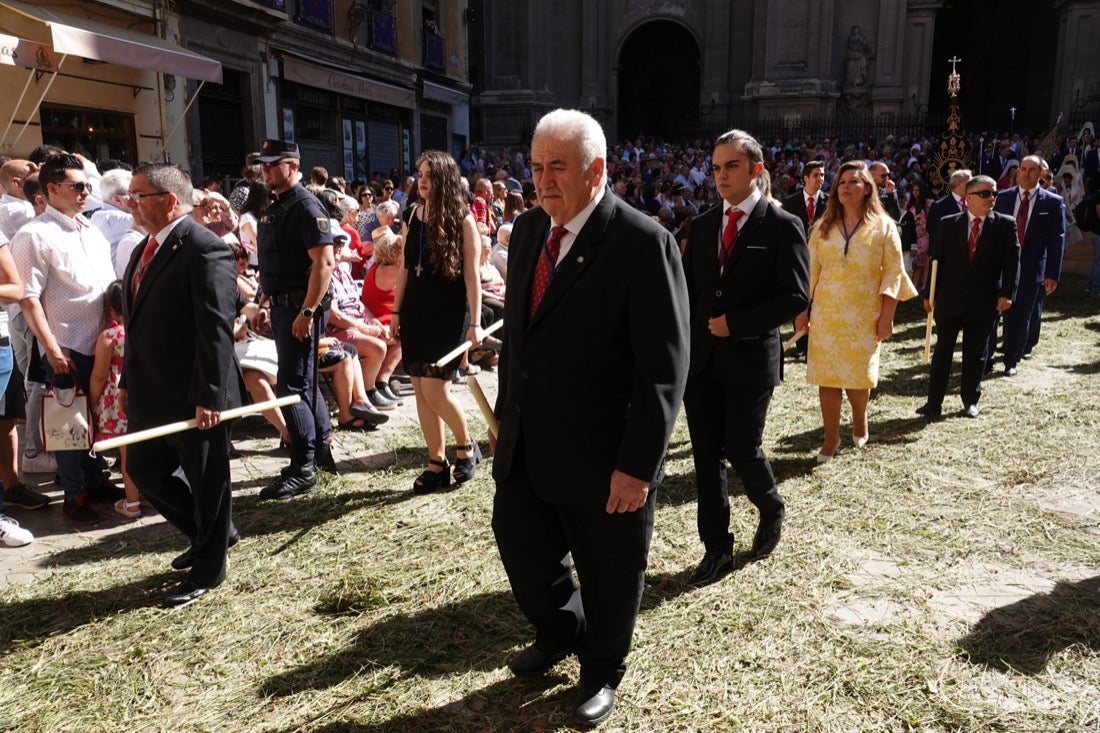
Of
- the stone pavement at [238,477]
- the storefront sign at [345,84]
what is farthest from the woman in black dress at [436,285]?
the storefront sign at [345,84]

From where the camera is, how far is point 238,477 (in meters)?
5.75

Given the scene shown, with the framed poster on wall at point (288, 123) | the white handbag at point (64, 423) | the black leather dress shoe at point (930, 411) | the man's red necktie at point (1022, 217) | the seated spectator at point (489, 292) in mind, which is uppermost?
the framed poster on wall at point (288, 123)

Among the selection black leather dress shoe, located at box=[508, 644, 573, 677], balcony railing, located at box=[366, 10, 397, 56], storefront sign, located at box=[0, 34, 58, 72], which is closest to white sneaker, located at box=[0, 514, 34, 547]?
black leather dress shoe, located at box=[508, 644, 573, 677]

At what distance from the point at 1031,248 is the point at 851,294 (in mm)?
4182

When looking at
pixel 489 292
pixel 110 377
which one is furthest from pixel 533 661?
pixel 489 292

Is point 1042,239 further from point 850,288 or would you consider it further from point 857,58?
point 857,58

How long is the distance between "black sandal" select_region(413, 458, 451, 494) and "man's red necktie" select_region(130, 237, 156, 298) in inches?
84.7

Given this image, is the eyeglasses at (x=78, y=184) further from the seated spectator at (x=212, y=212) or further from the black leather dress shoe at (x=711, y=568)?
the black leather dress shoe at (x=711, y=568)

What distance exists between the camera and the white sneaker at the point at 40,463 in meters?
5.77

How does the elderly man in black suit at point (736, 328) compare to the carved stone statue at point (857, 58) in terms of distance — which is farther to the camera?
the carved stone statue at point (857, 58)

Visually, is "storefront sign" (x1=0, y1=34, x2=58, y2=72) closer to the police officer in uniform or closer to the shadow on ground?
the police officer in uniform

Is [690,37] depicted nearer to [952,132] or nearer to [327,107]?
[327,107]

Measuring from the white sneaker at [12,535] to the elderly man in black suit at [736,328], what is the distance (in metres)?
3.63

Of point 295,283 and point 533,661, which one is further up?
point 295,283
